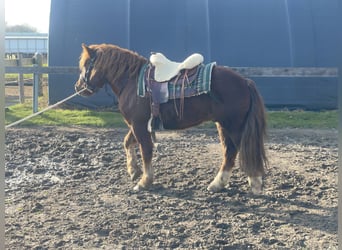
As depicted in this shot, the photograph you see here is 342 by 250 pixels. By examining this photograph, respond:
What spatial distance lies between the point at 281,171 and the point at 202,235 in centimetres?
228

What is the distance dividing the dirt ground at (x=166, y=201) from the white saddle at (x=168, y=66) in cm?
125

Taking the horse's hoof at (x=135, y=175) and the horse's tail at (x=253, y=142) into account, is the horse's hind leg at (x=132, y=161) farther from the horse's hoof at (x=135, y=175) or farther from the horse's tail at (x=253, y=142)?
the horse's tail at (x=253, y=142)

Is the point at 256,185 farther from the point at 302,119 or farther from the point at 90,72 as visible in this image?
the point at 302,119

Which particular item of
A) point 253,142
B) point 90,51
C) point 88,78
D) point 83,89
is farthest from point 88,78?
point 253,142

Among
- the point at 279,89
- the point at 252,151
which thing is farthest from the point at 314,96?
the point at 252,151

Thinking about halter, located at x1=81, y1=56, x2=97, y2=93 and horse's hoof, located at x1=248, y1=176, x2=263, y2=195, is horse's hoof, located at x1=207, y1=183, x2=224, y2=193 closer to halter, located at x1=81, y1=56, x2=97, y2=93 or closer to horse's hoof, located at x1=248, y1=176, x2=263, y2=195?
horse's hoof, located at x1=248, y1=176, x2=263, y2=195

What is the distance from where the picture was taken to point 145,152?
16.5 feet

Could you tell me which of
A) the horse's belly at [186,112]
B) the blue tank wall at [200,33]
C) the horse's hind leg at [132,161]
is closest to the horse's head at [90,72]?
the horse's hind leg at [132,161]

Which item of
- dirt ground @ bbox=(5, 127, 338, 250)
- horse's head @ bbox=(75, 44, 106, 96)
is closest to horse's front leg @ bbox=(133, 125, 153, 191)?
dirt ground @ bbox=(5, 127, 338, 250)

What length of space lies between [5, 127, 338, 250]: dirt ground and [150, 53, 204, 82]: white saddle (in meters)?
1.25

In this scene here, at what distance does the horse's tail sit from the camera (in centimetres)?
464

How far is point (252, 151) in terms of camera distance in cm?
463

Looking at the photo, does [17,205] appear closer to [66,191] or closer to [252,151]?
[66,191]

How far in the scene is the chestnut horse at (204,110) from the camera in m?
4.71
